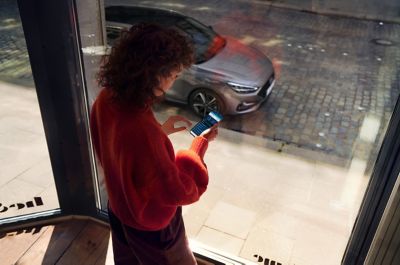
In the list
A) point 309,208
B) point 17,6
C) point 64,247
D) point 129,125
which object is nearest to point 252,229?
point 309,208

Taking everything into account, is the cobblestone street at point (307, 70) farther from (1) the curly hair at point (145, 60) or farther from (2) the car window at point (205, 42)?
(1) the curly hair at point (145, 60)

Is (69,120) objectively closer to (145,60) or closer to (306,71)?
(145,60)

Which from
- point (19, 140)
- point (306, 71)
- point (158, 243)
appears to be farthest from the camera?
point (306, 71)

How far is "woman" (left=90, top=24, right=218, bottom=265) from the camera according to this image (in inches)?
40.0

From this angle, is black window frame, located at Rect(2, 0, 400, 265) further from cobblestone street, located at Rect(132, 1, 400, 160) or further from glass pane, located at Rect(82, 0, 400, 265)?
cobblestone street, located at Rect(132, 1, 400, 160)

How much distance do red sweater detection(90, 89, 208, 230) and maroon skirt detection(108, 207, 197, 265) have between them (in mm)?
63

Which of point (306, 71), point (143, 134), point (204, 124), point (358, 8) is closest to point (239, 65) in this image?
point (358, 8)

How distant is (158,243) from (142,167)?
0.39 m

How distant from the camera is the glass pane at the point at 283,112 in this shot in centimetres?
203

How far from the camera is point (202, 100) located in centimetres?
321

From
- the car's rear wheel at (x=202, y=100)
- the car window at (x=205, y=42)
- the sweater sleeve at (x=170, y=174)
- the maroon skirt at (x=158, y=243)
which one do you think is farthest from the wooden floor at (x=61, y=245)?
the car window at (x=205, y=42)

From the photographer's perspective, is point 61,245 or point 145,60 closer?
point 145,60

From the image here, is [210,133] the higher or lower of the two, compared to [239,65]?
higher

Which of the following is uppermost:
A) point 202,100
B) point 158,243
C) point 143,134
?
point 143,134
